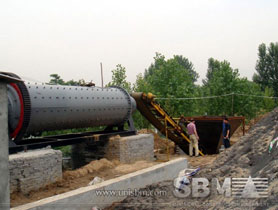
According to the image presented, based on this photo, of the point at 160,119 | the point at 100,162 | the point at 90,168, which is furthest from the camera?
the point at 160,119

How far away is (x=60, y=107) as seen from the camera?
31.2ft

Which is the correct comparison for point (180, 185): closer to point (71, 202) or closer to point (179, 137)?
point (71, 202)

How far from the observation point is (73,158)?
12203mm

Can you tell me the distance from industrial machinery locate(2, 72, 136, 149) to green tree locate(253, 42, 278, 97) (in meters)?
35.3

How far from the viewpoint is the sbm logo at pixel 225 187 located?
5.50m

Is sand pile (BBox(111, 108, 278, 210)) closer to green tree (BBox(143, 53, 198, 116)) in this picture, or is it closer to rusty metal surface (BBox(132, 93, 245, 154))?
rusty metal surface (BBox(132, 93, 245, 154))

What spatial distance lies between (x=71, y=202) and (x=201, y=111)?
27681 mm

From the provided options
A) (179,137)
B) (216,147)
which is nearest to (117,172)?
(179,137)

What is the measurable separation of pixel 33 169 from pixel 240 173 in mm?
4793

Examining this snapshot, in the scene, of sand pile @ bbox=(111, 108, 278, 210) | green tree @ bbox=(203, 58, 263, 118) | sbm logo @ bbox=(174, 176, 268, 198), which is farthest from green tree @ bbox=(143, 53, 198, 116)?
sbm logo @ bbox=(174, 176, 268, 198)

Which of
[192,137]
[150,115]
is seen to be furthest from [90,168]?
[192,137]

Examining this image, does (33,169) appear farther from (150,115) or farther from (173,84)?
(173,84)

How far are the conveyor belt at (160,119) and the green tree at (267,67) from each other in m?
31.2

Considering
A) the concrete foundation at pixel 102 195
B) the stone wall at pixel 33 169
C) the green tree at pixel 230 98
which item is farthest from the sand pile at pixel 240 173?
the green tree at pixel 230 98
